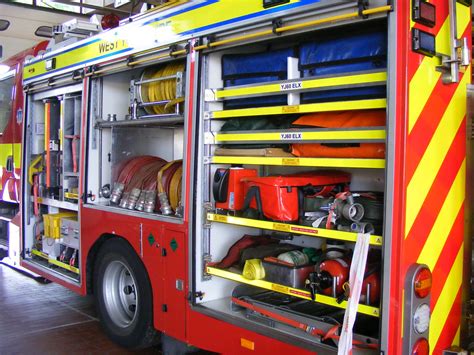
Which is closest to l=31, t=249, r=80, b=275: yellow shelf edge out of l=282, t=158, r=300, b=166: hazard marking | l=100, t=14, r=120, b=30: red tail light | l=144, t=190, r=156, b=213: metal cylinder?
l=144, t=190, r=156, b=213: metal cylinder

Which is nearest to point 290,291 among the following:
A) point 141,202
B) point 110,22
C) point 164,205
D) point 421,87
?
point 421,87

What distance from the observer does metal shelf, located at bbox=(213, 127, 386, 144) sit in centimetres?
283

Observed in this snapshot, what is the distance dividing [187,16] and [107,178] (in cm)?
193

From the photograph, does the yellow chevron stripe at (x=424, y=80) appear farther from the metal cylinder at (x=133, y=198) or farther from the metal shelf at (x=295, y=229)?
the metal cylinder at (x=133, y=198)

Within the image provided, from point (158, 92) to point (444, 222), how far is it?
258 centimetres

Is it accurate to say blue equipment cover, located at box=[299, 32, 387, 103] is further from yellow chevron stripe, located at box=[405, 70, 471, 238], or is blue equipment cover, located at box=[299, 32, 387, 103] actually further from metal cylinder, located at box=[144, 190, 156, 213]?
metal cylinder, located at box=[144, 190, 156, 213]

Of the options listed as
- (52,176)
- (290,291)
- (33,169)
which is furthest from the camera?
(33,169)

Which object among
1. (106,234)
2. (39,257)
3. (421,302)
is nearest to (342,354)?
(421,302)

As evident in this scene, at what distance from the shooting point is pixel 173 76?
168 inches

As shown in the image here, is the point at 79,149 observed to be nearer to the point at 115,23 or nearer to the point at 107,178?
the point at 107,178

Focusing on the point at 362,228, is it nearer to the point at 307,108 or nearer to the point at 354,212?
the point at 354,212

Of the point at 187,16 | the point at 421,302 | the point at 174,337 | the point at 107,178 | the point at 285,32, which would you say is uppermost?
the point at 187,16

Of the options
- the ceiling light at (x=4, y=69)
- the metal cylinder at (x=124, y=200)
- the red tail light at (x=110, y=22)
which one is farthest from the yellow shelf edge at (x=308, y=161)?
the ceiling light at (x=4, y=69)

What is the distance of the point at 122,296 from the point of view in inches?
191
